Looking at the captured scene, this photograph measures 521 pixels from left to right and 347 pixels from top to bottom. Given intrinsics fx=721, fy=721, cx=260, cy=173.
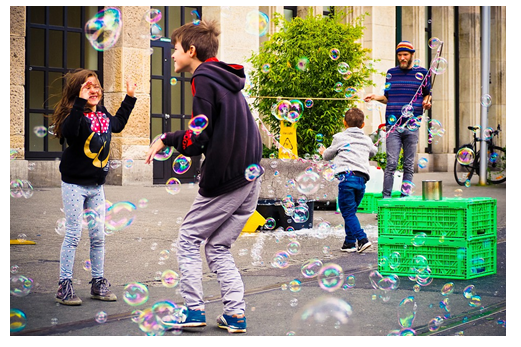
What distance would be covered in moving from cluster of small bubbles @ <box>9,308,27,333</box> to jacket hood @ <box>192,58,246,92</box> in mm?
1638

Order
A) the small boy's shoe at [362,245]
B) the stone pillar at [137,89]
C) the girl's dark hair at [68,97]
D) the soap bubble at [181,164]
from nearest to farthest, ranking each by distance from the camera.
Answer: the girl's dark hair at [68,97], the soap bubble at [181,164], the small boy's shoe at [362,245], the stone pillar at [137,89]

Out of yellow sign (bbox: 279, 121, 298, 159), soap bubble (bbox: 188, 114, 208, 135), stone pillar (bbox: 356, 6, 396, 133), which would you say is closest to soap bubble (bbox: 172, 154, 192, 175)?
soap bubble (bbox: 188, 114, 208, 135)

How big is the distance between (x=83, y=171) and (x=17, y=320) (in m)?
1.02

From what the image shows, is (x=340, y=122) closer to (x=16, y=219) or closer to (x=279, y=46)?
(x=279, y=46)

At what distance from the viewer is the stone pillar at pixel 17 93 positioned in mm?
11562

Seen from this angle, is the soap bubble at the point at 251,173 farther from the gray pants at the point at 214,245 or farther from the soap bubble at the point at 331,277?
the soap bubble at the point at 331,277

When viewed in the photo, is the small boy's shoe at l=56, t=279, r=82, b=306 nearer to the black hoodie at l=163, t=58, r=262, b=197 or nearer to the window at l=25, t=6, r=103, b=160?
the black hoodie at l=163, t=58, r=262, b=197

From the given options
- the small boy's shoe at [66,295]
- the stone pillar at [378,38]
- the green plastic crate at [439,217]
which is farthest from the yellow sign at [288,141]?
the stone pillar at [378,38]

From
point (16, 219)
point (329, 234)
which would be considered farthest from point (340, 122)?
point (16, 219)

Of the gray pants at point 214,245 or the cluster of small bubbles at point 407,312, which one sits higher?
the gray pants at point 214,245

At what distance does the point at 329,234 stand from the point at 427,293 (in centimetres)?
292

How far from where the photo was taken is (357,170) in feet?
21.9

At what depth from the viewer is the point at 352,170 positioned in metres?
6.67

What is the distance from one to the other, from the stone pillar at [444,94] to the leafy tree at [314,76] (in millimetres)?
11393
